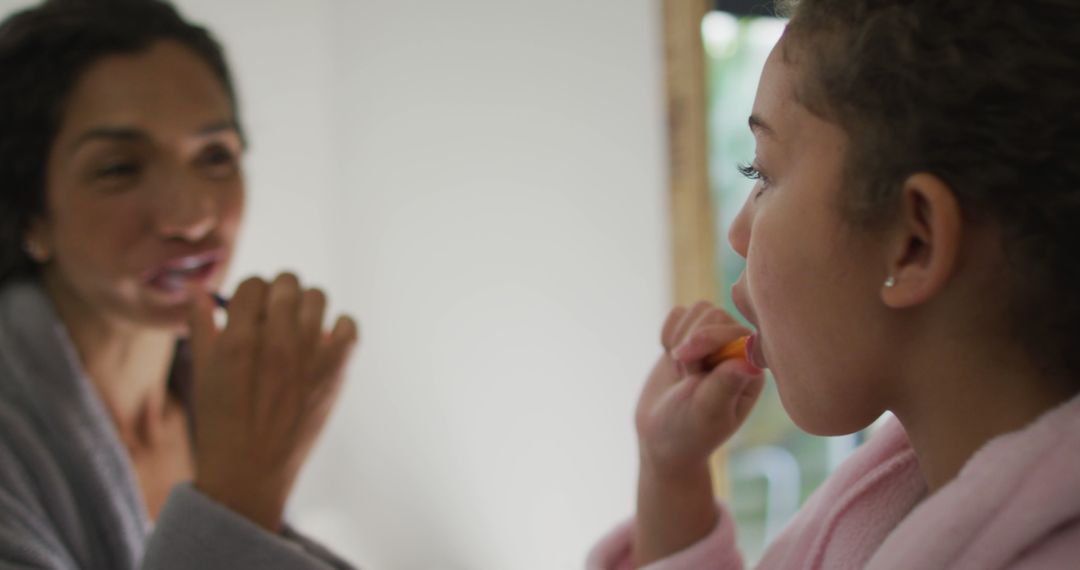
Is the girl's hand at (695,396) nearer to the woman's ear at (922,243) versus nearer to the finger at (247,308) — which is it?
the woman's ear at (922,243)

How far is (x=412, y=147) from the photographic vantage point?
191 centimetres

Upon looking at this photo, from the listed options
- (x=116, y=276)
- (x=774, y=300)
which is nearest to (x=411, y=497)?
(x=116, y=276)

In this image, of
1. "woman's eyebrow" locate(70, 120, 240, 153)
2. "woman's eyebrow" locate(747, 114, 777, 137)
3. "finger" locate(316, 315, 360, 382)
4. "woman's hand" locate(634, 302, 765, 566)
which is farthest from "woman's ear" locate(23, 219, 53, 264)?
"woman's eyebrow" locate(747, 114, 777, 137)

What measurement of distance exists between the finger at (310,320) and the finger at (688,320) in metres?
0.32

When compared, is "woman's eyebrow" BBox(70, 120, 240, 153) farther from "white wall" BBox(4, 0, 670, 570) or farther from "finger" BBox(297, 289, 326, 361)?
"white wall" BBox(4, 0, 670, 570)

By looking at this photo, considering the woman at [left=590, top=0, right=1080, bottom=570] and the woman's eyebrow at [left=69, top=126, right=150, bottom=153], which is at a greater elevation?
the woman's eyebrow at [left=69, top=126, right=150, bottom=153]

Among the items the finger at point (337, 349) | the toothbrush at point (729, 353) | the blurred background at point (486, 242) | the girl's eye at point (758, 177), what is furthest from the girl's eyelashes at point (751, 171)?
the blurred background at point (486, 242)

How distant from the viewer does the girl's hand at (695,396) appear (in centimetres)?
61

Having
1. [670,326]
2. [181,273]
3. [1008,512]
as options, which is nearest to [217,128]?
[181,273]

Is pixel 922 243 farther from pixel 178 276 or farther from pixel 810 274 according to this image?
pixel 178 276

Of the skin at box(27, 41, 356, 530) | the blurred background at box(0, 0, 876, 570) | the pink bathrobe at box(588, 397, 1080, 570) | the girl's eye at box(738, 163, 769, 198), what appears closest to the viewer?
the pink bathrobe at box(588, 397, 1080, 570)

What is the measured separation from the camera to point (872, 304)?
0.46m

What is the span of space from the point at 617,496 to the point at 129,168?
39.7 inches

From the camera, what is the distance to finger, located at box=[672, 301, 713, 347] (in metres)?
0.65
